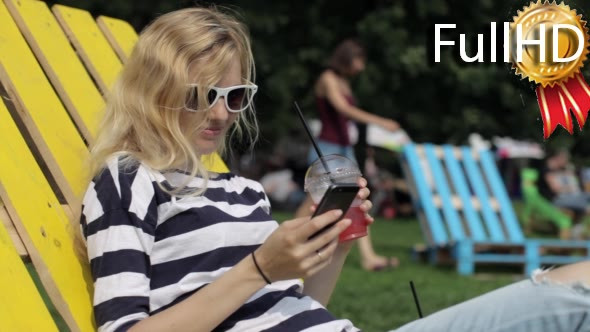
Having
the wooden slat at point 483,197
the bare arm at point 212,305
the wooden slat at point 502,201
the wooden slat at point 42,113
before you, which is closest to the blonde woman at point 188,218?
the bare arm at point 212,305

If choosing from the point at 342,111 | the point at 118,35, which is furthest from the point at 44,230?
the point at 342,111

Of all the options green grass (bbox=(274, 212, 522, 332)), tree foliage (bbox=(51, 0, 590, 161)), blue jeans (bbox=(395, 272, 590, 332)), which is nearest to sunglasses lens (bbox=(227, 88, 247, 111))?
blue jeans (bbox=(395, 272, 590, 332))

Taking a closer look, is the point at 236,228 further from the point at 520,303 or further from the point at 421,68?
the point at 421,68

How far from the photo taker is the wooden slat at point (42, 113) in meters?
2.39

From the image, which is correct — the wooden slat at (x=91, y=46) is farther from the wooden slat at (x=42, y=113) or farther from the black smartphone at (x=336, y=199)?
the black smartphone at (x=336, y=199)

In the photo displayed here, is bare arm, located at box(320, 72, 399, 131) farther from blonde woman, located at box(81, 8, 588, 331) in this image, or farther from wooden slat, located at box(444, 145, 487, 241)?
blonde woman, located at box(81, 8, 588, 331)

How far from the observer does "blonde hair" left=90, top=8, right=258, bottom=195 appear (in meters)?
2.08

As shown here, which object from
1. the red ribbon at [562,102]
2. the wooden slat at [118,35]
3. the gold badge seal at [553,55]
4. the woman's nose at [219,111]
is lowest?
the red ribbon at [562,102]

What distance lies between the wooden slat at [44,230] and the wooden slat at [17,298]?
0.08 feet

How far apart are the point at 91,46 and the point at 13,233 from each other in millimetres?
967

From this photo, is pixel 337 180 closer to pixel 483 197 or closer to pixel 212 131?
pixel 212 131

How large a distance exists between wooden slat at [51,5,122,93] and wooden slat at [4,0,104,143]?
5 cm

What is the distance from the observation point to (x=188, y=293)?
6.47 feet

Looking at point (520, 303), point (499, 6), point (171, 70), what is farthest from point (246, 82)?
point (499, 6)
